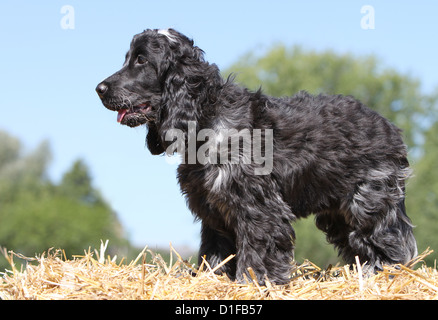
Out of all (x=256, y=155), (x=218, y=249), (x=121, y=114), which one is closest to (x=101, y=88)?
(x=121, y=114)

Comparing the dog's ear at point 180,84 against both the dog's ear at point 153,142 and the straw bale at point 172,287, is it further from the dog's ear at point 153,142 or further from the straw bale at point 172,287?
the straw bale at point 172,287

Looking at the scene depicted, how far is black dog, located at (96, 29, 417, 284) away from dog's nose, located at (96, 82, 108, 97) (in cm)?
1

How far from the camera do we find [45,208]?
149ft

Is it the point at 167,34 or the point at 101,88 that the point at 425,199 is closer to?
the point at 167,34

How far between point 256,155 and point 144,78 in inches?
58.2

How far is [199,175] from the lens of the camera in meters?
5.68

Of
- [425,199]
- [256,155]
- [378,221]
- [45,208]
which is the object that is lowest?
[45,208]

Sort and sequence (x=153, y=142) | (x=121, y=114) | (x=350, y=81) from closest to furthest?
1. (x=121, y=114)
2. (x=153, y=142)
3. (x=350, y=81)

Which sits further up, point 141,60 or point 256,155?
point 141,60

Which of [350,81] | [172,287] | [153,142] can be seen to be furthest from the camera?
[350,81]

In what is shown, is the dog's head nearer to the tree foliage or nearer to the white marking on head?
the white marking on head

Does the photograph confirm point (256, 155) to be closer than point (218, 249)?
Yes
